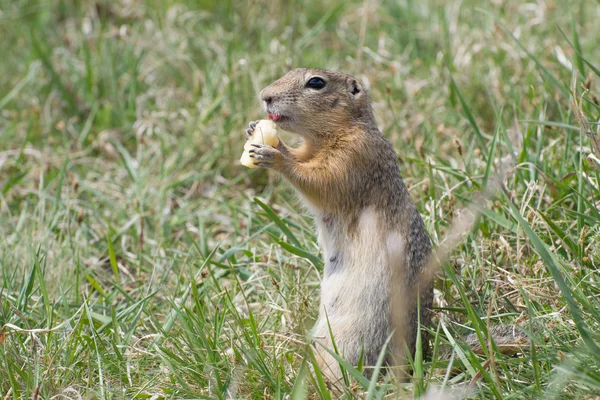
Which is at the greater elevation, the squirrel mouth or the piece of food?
the squirrel mouth

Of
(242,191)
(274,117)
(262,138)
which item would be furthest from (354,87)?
(242,191)

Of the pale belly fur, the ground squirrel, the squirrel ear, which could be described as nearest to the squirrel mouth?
the ground squirrel

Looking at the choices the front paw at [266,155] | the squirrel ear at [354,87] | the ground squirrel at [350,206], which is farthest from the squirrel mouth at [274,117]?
the squirrel ear at [354,87]

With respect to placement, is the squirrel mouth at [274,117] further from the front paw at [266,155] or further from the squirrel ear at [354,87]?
the squirrel ear at [354,87]

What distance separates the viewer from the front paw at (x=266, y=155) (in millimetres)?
3902

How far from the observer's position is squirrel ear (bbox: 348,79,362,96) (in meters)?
4.25

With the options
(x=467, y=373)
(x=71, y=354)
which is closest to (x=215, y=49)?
(x=71, y=354)

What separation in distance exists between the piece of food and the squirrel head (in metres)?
0.06

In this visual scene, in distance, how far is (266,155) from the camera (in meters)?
3.91

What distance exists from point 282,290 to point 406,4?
3906mm

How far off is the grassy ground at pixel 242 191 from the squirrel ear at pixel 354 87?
64 centimetres

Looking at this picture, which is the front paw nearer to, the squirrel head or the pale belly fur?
the squirrel head

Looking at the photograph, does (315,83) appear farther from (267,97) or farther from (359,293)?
(359,293)

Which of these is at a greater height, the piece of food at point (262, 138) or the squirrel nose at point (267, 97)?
the squirrel nose at point (267, 97)
